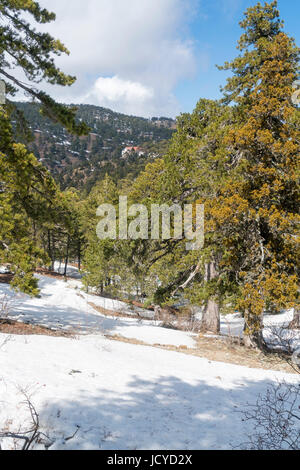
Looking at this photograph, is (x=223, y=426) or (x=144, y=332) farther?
(x=144, y=332)

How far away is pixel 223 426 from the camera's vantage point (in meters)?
4.63

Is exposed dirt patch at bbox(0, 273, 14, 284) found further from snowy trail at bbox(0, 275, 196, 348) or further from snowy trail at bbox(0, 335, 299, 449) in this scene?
snowy trail at bbox(0, 335, 299, 449)

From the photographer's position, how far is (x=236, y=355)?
9.76 m

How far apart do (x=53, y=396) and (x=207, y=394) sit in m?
3.12

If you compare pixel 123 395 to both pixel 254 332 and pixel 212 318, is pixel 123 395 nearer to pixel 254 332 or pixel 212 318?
pixel 254 332

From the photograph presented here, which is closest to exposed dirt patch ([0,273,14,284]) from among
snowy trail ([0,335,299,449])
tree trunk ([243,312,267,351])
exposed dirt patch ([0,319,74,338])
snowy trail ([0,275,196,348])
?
snowy trail ([0,275,196,348])

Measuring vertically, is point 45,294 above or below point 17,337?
below

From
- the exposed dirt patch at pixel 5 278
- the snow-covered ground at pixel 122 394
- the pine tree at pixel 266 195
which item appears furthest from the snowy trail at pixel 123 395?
the exposed dirt patch at pixel 5 278

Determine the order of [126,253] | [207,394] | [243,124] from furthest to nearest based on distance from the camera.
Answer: [126,253] → [243,124] → [207,394]

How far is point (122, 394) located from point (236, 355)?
569cm

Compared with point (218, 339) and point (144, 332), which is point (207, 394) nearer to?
point (218, 339)

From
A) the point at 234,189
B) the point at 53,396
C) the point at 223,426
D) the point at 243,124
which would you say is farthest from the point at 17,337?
the point at 243,124

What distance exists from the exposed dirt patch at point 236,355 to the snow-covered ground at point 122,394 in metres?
0.79

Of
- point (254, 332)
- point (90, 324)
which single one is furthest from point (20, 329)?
point (254, 332)
